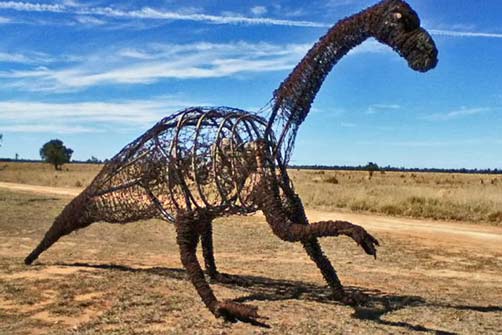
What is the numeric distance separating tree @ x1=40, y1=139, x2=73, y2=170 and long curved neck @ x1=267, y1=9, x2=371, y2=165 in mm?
76832

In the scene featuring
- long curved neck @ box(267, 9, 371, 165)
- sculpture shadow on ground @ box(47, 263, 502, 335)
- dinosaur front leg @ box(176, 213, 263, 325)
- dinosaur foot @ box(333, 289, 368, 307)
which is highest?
long curved neck @ box(267, 9, 371, 165)

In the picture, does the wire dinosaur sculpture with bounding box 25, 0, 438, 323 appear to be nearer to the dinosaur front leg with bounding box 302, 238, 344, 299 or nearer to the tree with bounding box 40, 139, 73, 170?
the dinosaur front leg with bounding box 302, 238, 344, 299

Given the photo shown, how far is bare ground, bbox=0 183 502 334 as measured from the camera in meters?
6.46

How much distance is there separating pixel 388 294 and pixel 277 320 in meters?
2.47

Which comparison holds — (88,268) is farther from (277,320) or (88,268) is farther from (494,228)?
(494,228)

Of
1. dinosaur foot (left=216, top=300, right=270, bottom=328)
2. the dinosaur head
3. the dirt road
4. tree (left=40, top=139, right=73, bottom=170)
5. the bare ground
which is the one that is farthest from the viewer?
tree (left=40, top=139, right=73, bottom=170)

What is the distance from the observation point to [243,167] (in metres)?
6.90

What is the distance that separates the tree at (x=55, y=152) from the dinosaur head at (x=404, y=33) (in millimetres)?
78017

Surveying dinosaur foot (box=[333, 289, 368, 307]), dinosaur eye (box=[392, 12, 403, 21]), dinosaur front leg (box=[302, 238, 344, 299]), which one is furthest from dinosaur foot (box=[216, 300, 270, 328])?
dinosaur eye (box=[392, 12, 403, 21])

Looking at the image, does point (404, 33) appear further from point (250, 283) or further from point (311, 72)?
point (250, 283)

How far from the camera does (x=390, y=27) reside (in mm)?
5730

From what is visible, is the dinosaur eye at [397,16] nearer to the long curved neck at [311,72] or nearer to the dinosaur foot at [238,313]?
the long curved neck at [311,72]

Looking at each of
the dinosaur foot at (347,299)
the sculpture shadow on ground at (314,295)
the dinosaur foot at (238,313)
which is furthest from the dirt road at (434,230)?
the dinosaur foot at (238,313)

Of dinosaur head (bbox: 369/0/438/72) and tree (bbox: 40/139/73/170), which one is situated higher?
tree (bbox: 40/139/73/170)
